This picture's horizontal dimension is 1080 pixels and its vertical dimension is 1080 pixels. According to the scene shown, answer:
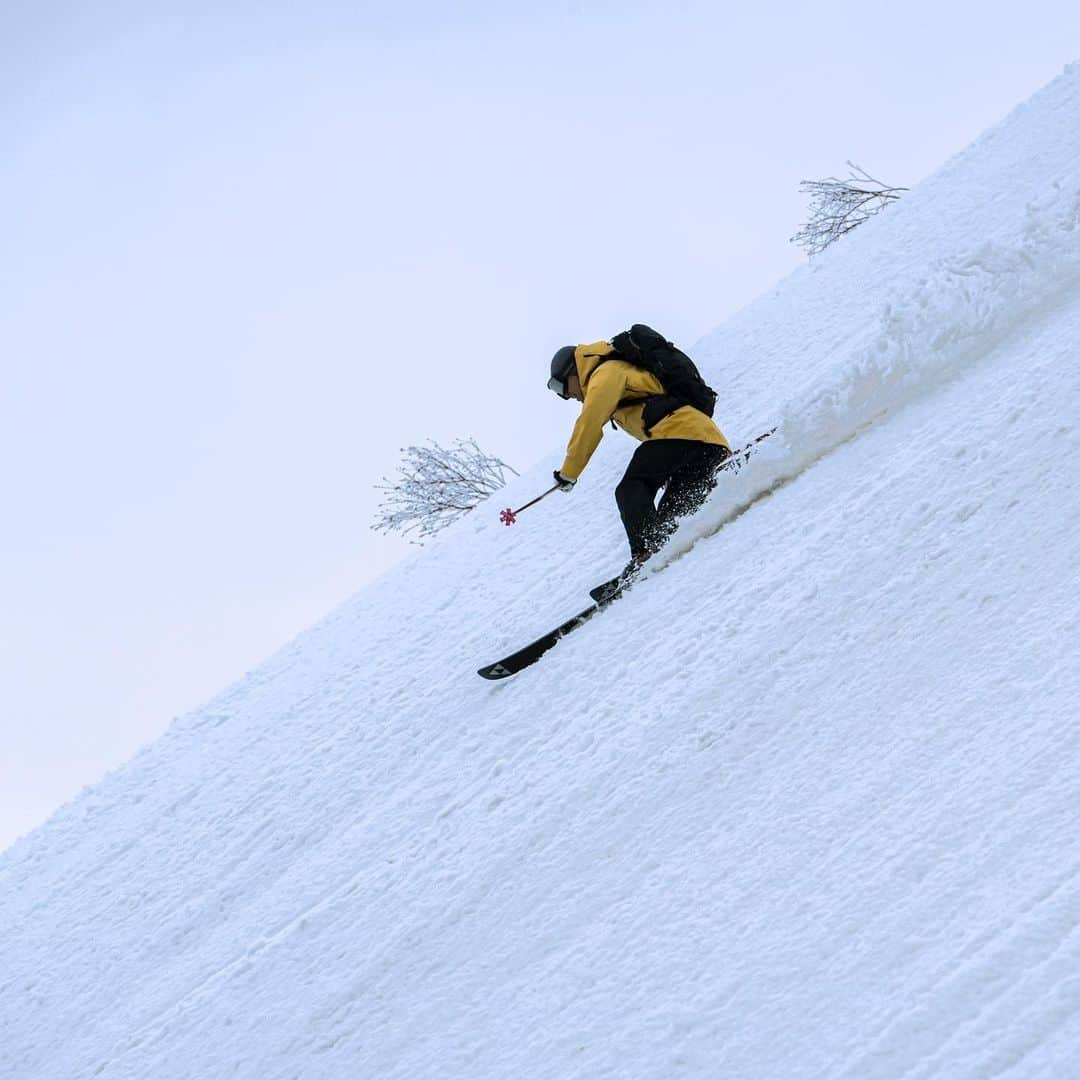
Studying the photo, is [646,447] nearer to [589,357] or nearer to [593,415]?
[593,415]

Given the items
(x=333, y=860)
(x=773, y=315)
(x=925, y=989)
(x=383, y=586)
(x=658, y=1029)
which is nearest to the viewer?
(x=925, y=989)

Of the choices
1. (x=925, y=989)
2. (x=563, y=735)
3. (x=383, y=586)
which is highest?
(x=383, y=586)

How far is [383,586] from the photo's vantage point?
23.6 feet

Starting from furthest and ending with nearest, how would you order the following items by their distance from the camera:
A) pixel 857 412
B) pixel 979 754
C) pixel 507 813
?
pixel 857 412, pixel 507 813, pixel 979 754

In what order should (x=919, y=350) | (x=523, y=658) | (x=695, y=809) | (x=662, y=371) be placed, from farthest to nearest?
(x=662, y=371)
(x=919, y=350)
(x=523, y=658)
(x=695, y=809)

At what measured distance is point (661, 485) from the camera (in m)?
5.09

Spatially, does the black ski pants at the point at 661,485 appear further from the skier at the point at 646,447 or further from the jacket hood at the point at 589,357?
the jacket hood at the point at 589,357

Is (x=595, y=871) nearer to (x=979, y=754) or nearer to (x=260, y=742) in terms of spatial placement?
(x=979, y=754)

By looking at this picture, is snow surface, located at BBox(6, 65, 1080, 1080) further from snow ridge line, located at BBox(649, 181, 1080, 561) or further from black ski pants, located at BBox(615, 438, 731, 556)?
black ski pants, located at BBox(615, 438, 731, 556)

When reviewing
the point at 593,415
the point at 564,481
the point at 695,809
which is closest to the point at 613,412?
the point at 593,415

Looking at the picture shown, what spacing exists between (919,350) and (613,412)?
134cm

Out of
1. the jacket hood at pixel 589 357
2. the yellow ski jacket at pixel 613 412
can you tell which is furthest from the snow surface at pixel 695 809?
the jacket hood at pixel 589 357

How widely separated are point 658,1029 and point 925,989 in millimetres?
529

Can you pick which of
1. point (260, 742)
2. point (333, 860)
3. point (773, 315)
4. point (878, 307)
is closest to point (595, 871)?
point (333, 860)
